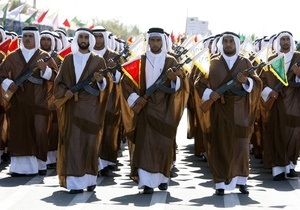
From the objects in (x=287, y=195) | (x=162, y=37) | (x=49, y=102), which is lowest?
(x=287, y=195)

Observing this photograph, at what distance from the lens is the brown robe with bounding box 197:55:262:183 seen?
39.7 feet

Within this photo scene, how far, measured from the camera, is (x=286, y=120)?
14039mm

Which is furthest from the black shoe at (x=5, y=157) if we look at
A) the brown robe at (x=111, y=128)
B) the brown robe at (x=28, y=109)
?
the brown robe at (x=111, y=128)

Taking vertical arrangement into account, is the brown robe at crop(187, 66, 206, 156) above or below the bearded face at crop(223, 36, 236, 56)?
below

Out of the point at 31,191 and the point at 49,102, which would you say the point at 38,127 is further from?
the point at 31,191

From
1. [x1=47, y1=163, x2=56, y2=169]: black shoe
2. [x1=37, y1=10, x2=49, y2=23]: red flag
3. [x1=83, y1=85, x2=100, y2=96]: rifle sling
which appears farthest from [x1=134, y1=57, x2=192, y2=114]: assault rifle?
[x1=37, y1=10, x2=49, y2=23]: red flag

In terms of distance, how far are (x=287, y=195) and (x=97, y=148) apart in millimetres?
2517

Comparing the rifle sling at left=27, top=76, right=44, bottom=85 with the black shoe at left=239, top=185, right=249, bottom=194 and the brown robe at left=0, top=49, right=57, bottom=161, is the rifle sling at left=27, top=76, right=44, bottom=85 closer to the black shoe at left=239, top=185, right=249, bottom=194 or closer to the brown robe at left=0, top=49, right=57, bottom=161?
the brown robe at left=0, top=49, right=57, bottom=161

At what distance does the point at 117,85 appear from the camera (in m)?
14.6

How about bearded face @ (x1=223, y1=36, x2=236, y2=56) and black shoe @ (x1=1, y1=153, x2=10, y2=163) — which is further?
black shoe @ (x1=1, y1=153, x2=10, y2=163)

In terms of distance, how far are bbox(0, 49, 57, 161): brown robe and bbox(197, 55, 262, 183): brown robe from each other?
2955 millimetres

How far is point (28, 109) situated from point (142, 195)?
119 inches

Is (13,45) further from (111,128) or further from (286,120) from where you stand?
(286,120)

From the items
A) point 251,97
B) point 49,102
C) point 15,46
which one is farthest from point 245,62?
point 15,46
